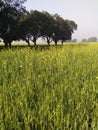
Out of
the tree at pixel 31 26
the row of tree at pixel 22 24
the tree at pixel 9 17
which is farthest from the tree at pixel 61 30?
the tree at pixel 9 17

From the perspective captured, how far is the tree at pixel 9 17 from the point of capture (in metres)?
40.6

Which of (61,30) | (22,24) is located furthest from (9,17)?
(61,30)

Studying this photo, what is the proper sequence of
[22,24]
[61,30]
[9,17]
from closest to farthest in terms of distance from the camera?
[9,17] → [22,24] → [61,30]

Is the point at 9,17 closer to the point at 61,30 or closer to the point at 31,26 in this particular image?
the point at 31,26

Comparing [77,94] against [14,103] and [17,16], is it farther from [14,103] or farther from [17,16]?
[17,16]

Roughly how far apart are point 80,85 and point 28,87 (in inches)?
53.0

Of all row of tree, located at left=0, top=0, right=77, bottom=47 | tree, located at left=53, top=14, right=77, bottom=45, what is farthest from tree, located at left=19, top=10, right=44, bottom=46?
tree, located at left=53, top=14, right=77, bottom=45

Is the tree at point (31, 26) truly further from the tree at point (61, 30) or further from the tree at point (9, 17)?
the tree at point (61, 30)

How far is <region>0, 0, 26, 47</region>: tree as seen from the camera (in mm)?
40619

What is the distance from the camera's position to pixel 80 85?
7125 mm

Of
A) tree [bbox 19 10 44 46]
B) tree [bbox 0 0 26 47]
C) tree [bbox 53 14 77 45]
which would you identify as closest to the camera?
tree [bbox 0 0 26 47]

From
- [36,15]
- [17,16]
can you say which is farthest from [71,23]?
[17,16]

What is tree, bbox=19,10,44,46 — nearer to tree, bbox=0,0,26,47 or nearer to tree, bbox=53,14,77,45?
tree, bbox=0,0,26,47

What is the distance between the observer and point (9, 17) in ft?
135
